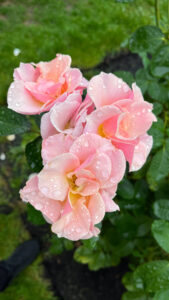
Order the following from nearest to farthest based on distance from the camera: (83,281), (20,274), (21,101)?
(21,101) → (83,281) → (20,274)

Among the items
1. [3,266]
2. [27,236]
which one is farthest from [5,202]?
[3,266]

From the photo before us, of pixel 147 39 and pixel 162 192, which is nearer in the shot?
pixel 147 39

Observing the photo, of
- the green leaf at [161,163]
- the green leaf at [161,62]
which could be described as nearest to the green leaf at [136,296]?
the green leaf at [161,163]

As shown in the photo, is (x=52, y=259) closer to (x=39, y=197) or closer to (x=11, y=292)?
(x=11, y=292)

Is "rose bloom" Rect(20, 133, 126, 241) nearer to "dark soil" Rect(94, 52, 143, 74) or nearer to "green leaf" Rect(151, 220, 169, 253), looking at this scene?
"green leaf" Rect(151, 220, 169, 253)

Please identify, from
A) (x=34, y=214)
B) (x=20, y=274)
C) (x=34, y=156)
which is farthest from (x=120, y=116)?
(x=20, y=274)

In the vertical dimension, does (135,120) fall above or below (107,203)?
above

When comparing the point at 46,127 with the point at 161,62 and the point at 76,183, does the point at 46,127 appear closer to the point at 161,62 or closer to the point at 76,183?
the point at 76,183
